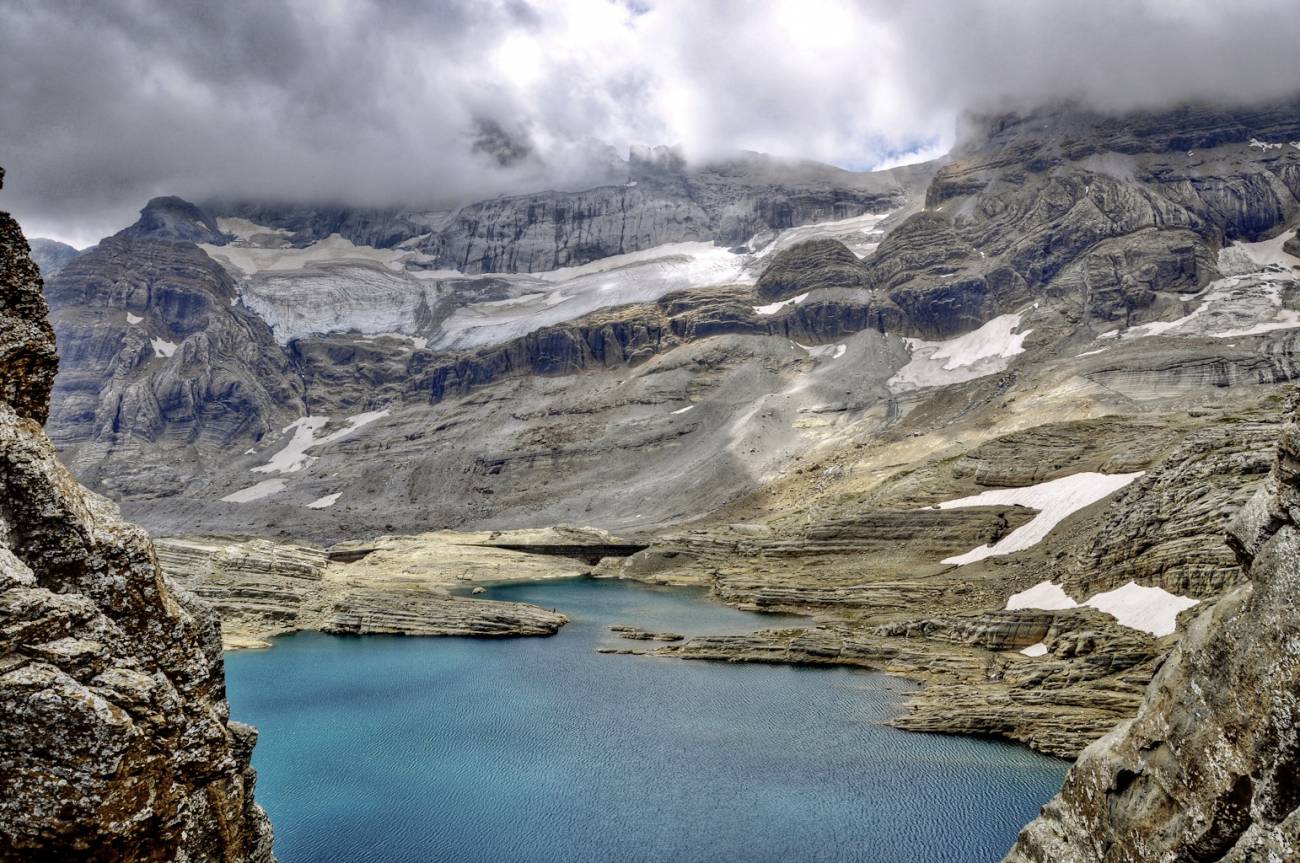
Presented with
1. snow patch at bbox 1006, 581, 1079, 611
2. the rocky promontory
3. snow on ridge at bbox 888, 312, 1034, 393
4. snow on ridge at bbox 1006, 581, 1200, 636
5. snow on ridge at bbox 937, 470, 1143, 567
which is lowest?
the rocky promontory

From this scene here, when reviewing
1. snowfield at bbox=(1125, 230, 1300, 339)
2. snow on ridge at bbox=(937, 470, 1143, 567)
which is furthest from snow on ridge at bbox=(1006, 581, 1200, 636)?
snowfield at bbox=(1125, 230, 1300, 339)

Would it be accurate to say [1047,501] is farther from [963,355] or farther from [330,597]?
[963,355]

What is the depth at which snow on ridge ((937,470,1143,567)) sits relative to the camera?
63094 millimetres

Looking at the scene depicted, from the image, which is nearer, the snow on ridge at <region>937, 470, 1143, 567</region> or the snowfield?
the snow on ridge at <region>937, 470, 1143, 567</region>

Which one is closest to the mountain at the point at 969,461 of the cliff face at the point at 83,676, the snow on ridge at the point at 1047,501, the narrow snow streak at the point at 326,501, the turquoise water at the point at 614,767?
the snow on ridge at the point at 1047,501

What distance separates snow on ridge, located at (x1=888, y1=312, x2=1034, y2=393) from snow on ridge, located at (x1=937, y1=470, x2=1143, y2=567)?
88182mm

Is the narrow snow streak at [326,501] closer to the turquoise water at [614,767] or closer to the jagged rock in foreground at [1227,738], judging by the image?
the turquoise water at [614,767]

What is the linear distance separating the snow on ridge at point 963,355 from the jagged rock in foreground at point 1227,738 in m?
152

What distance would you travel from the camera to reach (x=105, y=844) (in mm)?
8109

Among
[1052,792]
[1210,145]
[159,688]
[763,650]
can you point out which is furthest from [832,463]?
[1210,145]

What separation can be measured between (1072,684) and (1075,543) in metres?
21.2

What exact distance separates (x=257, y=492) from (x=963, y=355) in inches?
6018

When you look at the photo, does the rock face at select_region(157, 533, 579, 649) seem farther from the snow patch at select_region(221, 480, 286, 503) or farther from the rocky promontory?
the snow patch at select_region(221, 480, 286, 503)

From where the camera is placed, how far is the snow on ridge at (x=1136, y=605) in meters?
39.6
